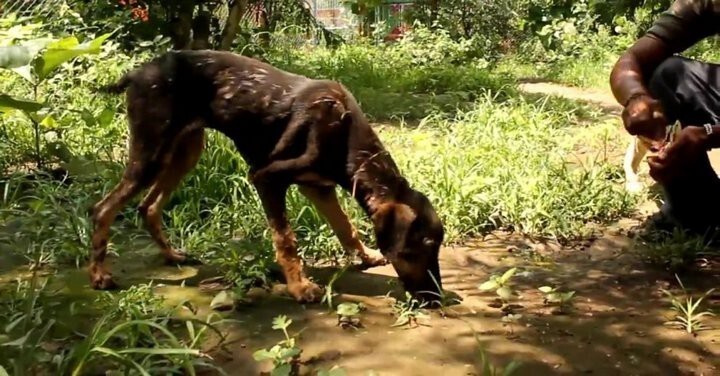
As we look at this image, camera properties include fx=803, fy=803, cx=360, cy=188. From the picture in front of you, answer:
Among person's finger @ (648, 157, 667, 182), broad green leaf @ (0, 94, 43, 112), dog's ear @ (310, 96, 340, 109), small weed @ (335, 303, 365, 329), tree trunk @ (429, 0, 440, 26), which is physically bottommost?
tree trunk @ (429, 0, 440, 26)

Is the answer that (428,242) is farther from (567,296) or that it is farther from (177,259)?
(177,259)

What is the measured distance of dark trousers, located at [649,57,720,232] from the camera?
405 cm

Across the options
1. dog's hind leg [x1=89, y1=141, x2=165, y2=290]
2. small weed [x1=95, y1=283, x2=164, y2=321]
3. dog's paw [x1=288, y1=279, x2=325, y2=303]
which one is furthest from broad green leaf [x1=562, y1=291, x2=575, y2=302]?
dog's hind leg [x1=89, y1=141, x2=165, y2=290]

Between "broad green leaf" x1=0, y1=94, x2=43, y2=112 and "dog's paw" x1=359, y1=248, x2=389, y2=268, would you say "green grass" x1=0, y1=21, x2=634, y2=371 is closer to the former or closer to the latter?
"dog's paw" x1=359, y1=248, x2=389, y2=268

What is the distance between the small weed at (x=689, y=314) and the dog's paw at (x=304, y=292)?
1.52m

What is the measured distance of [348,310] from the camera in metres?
3.33

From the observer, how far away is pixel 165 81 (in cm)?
388

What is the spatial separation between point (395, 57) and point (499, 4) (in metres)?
5.55

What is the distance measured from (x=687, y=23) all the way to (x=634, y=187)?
1399 mm

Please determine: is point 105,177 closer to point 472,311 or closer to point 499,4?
point 472,311

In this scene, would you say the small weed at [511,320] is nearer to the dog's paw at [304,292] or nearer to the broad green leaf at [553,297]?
the broad green leaf at [553,297]

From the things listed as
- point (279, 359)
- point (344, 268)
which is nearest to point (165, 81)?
point (344, 268)

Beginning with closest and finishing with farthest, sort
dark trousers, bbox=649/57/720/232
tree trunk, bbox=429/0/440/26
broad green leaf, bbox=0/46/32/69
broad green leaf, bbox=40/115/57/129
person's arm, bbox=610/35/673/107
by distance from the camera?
broad green leaf, bbox=0/46/32/69 < person's arm, bbox=610/35/673/107 < dark trousers, bbox=649/57/720/232 < broad green leaf, bbox=40/115/57/129 < tree trunk, bbox=429/0/440/26

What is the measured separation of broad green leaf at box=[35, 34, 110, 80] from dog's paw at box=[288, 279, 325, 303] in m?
1.39
